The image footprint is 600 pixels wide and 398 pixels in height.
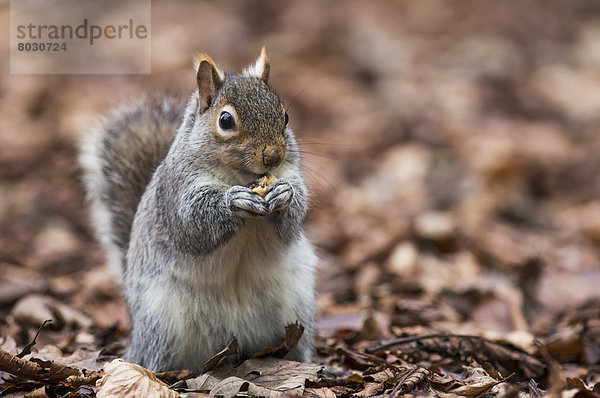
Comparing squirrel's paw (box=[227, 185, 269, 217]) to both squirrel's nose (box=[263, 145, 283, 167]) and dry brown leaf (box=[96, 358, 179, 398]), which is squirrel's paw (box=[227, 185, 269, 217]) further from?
dry brown leaf (box=[96, 358, 179, 398])

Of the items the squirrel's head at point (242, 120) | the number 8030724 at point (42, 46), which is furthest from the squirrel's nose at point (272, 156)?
the number 8030724 at point (42, 46)

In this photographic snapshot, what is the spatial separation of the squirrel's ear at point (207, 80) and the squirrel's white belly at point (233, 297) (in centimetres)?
54

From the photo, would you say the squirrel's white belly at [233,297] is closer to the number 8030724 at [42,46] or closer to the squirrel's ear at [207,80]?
the squirrel's ear at [207,80]

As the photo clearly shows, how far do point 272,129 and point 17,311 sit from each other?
1870 mm

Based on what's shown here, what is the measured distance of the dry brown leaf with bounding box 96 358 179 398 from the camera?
235 cm

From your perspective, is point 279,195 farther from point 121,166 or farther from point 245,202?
point 121,166

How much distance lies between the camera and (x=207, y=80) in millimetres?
2814

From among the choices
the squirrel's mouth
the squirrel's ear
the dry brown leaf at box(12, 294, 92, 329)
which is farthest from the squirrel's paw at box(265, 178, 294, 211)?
the dry brown leaf at box(12, 294, 92, 329)

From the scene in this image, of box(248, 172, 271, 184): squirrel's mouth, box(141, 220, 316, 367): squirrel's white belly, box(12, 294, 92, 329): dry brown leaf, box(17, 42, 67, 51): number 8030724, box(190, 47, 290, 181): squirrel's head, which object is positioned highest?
box(17, 42, 67, 51): number 8030724

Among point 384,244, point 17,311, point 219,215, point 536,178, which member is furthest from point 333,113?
point 219,215

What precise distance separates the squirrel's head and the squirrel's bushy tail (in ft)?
2.26

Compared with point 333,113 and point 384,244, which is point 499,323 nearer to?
point 384,244

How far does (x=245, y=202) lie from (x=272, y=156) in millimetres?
215

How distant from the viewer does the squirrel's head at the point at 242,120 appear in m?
2.61
